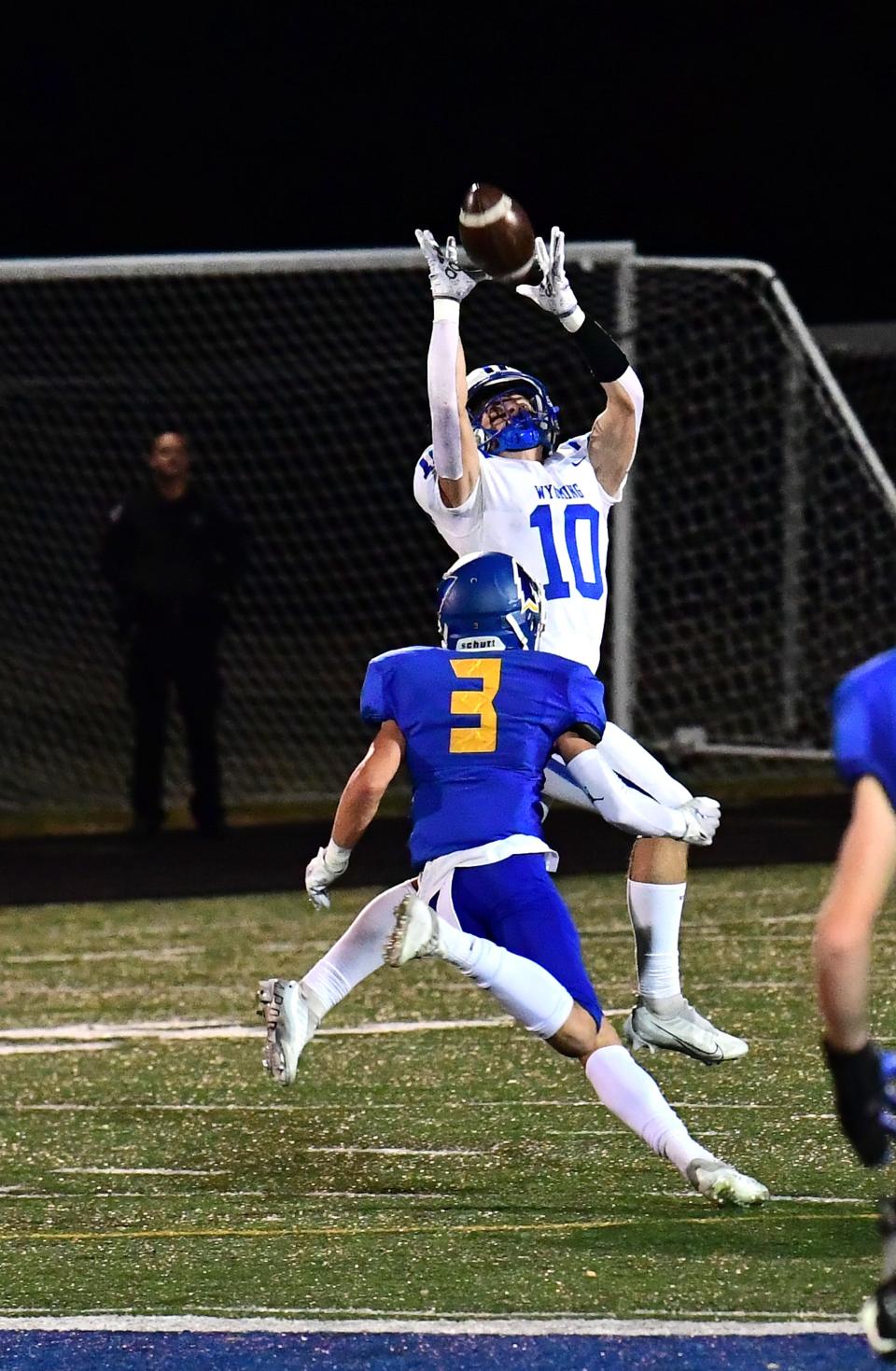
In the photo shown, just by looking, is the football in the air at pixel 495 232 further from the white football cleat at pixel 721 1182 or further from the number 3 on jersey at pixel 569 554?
the white football cleat at pixel 721 1182

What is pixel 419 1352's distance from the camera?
11.8ft

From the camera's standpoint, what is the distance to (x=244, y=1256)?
13.8 feet

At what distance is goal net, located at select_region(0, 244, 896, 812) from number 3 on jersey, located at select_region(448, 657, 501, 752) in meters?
6.45

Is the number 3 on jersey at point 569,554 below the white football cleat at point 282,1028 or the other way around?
the other way around

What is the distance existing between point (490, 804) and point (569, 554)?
1.26 meters

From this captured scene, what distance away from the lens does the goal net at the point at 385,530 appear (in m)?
13.1

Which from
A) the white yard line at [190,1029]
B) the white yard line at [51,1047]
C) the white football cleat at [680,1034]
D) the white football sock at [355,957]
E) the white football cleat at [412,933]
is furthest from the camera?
the white yard line at [190,1029]

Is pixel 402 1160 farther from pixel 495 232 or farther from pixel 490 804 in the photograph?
pixel 495 232

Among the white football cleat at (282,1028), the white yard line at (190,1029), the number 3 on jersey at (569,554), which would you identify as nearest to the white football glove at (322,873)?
the white football cleat at (282,1028)

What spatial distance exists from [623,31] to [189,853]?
32.8 feet

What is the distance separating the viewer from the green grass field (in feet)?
13.1

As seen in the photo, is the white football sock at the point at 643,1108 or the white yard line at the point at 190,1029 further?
the white yard line at the point at 190,1029

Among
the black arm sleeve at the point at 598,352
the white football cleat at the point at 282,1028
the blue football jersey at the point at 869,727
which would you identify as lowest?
the white football cleat at the point at 282,1028

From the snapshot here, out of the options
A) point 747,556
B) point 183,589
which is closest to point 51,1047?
point 183,589
